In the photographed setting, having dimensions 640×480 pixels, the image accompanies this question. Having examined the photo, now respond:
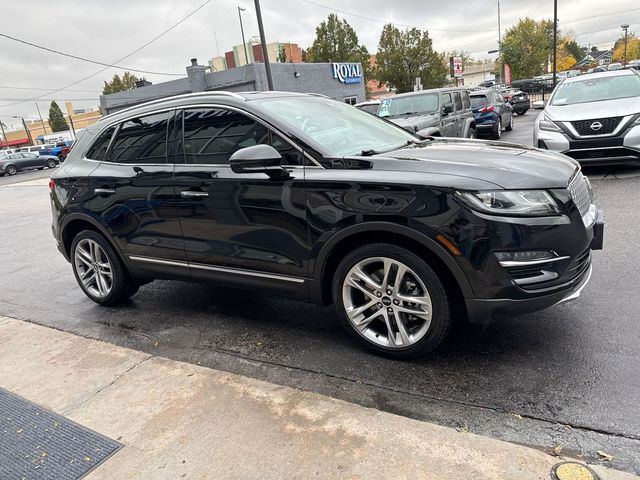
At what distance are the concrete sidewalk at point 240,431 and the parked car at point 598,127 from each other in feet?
21.0

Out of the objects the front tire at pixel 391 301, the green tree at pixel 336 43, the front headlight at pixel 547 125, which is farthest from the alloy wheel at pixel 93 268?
the green tree at pixel 336 43

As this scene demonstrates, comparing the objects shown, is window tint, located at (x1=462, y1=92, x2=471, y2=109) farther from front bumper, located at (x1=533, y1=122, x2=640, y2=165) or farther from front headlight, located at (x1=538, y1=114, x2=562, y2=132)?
front bumper, located at (x1=533, y1=122, x2=640, y2=165)

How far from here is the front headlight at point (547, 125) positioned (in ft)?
25.6

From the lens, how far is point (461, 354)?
3.31m

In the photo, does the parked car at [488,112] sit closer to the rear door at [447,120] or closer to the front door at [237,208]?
the rear door at [447,120]

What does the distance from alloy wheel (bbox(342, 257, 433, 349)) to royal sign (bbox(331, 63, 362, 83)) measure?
107 ft

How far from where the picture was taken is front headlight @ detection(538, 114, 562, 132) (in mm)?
7795

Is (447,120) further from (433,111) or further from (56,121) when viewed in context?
(56,121)

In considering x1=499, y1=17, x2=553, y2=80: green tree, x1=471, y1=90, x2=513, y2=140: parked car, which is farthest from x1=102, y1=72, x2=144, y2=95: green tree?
x1=471, y1=90, x2=513, y2=140: parked car

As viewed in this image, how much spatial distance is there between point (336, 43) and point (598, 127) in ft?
123

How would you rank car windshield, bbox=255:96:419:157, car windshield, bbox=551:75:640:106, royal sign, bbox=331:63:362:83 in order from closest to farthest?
car windshield, bbox=255:96:419:157
car windshield, bbox=551:75:640:106
royal sign, bbox=331:63:362:83

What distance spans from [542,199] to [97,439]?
290 centimetres

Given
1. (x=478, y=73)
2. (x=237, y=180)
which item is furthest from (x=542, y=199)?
(x=478, y=73)

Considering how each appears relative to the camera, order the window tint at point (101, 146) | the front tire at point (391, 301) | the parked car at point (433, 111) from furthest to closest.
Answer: the parked car at point (433, 111) → the window tint at point (101, 146) → the front tire at point (391, 301)
